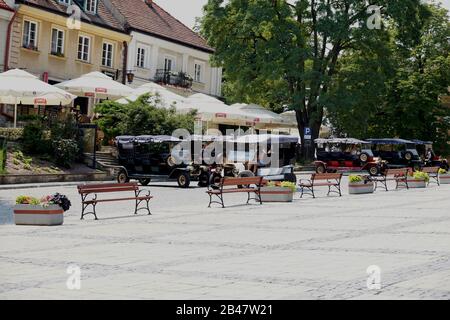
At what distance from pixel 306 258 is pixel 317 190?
1737 centimetres

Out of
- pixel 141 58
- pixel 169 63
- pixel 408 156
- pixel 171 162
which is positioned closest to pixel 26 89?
pixel 171 162

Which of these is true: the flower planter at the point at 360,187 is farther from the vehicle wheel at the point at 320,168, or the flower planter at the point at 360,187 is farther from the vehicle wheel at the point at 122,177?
the vehicle wheel at the point at 320,168

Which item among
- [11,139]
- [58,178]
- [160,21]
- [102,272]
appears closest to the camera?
[102,272]

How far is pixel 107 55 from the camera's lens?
41.6 m

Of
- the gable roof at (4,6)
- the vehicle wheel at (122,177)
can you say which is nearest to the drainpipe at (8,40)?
the gable roof at (4,6)

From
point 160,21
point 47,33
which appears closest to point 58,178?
point 47,33

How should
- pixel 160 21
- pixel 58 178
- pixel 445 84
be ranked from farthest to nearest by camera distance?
pixel 445 84, pixel 160 21, pixel 58 178

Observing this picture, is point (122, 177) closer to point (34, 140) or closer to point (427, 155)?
point (34, 140)

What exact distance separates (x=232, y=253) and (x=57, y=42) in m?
29.3

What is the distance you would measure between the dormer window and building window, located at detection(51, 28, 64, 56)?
3604 millimetres

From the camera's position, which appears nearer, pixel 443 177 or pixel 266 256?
pixel 266 256

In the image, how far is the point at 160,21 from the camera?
48094 mm

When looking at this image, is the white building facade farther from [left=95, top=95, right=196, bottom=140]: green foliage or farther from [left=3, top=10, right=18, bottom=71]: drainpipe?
[left=95, top=95, right=196, bottom=140]: green foliage

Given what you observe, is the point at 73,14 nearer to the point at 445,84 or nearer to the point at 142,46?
the point at 142,46
